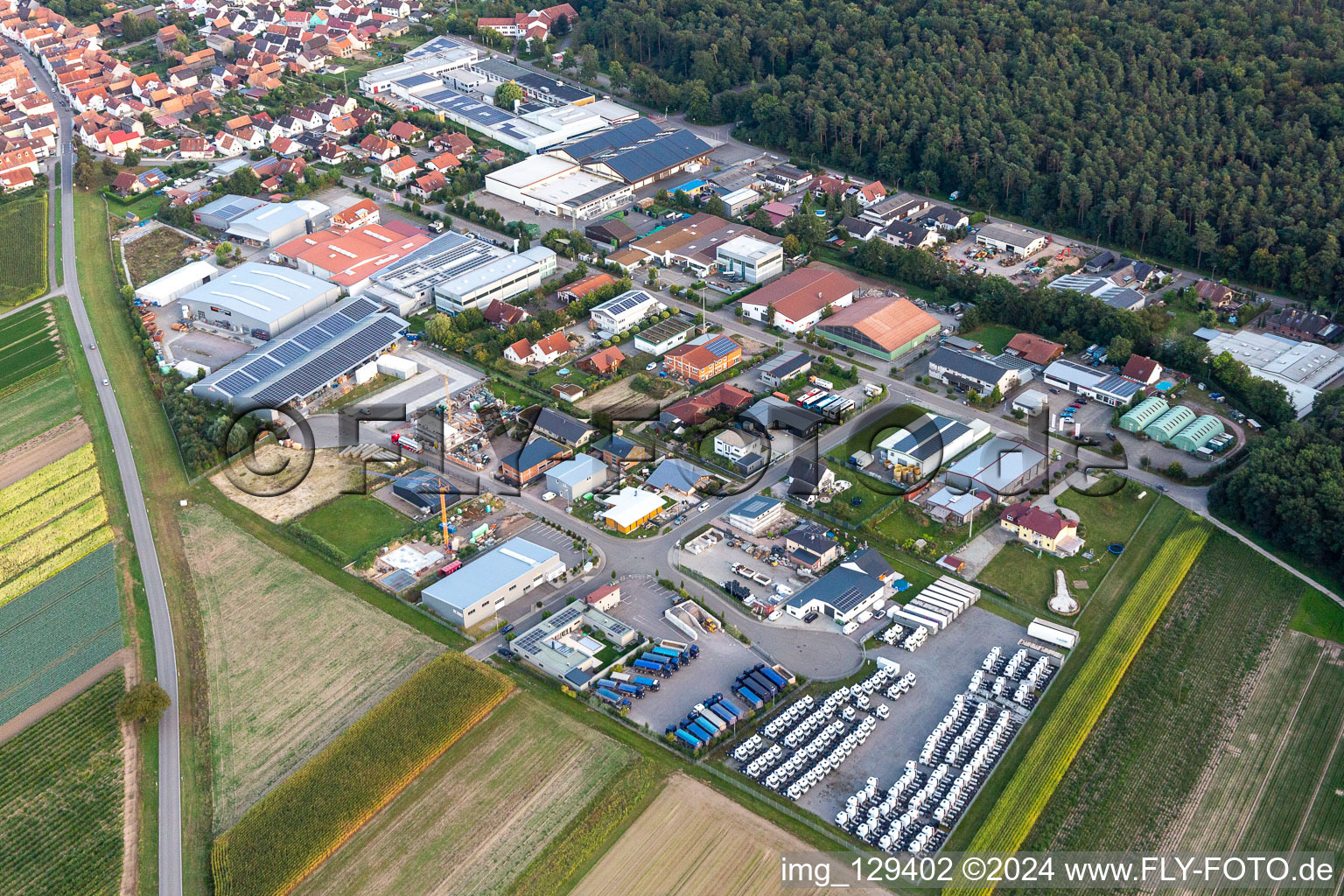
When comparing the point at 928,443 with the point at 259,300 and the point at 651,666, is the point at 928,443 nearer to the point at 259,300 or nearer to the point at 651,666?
the point at 651,666

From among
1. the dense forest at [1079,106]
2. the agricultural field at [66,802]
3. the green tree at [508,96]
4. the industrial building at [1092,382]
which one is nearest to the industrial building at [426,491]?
the agricultural field at [66,802]

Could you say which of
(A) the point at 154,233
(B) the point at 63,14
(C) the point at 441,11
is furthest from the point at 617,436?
(B) the point at 63,14

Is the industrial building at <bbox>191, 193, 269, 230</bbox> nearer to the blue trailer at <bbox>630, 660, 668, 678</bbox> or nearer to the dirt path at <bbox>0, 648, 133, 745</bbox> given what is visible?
the dirt path at <bbox>0, 648, 133, 745</bbox>

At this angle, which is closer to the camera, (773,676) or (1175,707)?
(1175,707)

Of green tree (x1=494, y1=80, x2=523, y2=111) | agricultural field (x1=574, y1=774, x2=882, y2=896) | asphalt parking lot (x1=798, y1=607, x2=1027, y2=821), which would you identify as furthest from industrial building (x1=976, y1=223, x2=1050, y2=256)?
agricultural field (x1=574, y1=774, x2=882, y2=896)

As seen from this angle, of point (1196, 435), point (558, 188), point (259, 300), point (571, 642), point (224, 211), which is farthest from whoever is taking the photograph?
point (558, 188)

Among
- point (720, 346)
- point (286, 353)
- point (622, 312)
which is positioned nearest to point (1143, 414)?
point (720, 346)

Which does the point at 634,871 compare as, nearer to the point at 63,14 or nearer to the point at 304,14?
the point at 304,14
